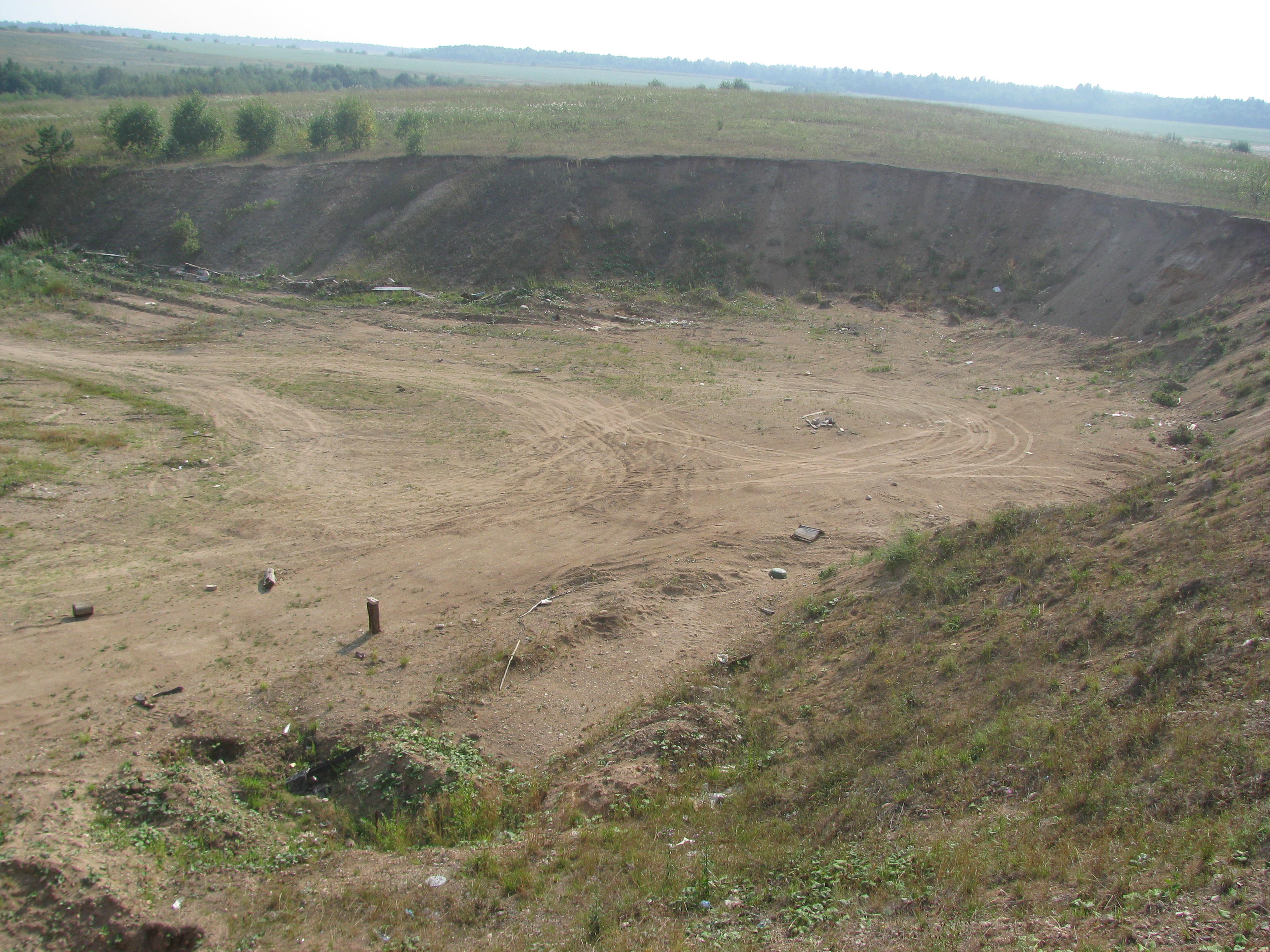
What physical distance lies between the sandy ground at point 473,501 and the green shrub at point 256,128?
624 inches

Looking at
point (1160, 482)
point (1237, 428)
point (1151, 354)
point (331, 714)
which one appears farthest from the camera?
point (1151, 354)

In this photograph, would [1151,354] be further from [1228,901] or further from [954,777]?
[1228,901]

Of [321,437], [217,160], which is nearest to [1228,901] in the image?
→ [321,437]

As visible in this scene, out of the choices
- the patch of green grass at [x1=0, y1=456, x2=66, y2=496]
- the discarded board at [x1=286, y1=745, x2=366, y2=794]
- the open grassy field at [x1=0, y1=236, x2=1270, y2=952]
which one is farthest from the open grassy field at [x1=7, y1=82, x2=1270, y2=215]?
the discarded board at [x1=286, y1=745, x2=366, y2=794]

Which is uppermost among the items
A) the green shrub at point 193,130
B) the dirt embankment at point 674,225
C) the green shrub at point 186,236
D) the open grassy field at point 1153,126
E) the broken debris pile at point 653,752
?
the open grassy field at point 1153,126

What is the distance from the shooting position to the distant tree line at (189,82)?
64.6 meters

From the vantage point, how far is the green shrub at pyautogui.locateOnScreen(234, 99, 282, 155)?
3766cm

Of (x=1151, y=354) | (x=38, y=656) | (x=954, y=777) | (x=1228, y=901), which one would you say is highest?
(x=1151, y=354)

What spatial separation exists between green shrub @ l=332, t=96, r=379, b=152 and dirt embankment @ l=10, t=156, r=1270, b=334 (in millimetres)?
3216

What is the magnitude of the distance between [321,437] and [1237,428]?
19589mm

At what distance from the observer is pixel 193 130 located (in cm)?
3778

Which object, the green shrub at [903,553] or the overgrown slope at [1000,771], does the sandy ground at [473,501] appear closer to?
the green shrub at [903,553]

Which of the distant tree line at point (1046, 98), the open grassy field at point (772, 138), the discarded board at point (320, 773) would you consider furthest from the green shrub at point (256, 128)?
the distant tree line at point (1046, 98)

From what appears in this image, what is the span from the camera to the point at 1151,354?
856 inches
